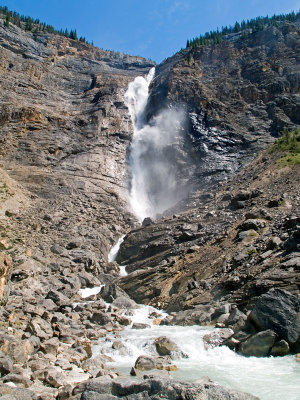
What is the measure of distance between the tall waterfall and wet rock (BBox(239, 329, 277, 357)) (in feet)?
90.6

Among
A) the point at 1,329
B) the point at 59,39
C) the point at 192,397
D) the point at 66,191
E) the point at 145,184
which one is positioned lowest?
the point at 192,397

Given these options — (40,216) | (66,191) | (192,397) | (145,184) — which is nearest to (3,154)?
(66,191)

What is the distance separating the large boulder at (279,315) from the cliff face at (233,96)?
2796 cm

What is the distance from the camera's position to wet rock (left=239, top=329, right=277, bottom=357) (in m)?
10.1

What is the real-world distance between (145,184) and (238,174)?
41.6ft

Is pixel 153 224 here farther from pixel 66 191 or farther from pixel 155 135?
pixel 155 135

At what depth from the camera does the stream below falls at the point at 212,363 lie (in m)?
8.23

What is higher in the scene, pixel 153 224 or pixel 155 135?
pixel 155 135

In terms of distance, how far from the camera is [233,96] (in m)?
50.4

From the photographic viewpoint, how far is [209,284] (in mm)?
17484

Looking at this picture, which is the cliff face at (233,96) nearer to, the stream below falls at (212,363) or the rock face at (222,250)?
the rock face at (222,250)

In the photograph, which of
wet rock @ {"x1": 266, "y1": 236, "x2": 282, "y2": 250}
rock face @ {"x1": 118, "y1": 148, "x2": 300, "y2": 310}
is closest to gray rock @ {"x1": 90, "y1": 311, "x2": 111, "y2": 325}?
rock face @ {"x1": 118, "y1": 148, "x2": 300, "y2": 310}

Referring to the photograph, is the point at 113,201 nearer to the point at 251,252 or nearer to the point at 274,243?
the point at 251,252

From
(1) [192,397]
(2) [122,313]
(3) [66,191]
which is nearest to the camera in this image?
(1) [192,397]
